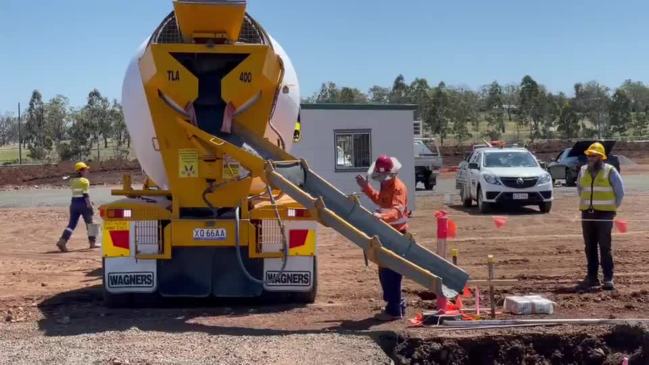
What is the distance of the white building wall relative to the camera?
71.6 feet

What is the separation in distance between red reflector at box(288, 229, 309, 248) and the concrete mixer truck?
0.01 meters

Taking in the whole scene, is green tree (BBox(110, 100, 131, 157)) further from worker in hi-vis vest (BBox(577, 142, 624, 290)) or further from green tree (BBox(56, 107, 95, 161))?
worker in hi-vis vest (BBox(577, 142, 624, 290))

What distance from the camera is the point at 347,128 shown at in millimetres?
21922

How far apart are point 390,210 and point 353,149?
13.1m

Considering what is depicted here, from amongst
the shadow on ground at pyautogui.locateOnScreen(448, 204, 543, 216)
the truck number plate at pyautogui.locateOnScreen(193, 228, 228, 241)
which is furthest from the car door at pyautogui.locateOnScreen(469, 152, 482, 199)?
the truck number plate at pyautogui.locateOnScreen(193, 228, 228, 241)

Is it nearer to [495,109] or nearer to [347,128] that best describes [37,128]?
[495,109]

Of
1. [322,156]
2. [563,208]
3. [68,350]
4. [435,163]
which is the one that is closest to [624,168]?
[435,163]

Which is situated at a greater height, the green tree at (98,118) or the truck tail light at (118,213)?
the green tree at (98,118)

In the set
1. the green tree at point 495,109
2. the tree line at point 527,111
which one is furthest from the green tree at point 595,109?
the green tree at point 495,109

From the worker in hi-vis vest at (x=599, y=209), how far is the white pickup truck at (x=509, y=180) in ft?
34.1

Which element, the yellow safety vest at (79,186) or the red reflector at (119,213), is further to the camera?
the yellow safety vest at (79,186)

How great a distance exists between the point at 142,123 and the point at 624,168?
4052 cm

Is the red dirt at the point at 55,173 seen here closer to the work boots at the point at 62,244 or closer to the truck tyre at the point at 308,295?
the work boots at the point at 62,244

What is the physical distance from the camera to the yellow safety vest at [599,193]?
10.8 meters
